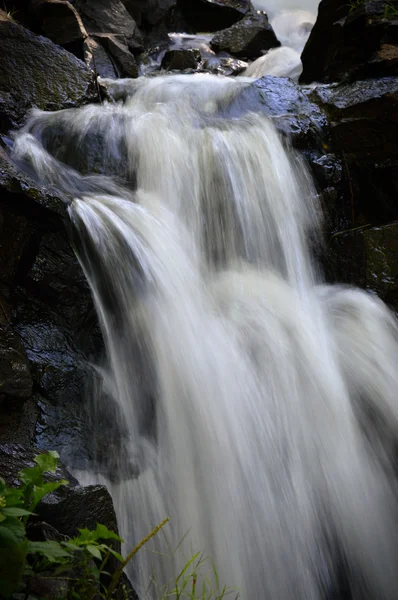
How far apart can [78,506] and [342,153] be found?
→ 13.9ft

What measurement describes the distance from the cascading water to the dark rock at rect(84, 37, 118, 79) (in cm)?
281

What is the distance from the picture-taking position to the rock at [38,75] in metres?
5.50

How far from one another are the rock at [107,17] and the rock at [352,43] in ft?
12.3

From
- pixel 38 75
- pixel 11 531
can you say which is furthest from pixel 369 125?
pixel 11 531

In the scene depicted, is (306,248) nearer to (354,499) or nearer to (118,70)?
(354,499)

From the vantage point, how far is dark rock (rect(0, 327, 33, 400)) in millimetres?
2703

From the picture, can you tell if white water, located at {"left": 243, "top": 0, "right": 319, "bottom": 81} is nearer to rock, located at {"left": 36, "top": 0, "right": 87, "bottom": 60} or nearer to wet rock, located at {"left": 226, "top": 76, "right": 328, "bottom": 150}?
wet rock, located at {"left": 226, "top": 76, "right": 328, "bottom": 150}

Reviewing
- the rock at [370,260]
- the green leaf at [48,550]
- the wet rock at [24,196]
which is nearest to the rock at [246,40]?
the rock at [370,260]

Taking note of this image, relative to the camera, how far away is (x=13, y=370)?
2.76 meters

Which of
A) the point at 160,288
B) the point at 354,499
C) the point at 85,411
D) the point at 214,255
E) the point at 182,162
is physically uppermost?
the point at 182,162

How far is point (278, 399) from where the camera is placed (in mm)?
3477

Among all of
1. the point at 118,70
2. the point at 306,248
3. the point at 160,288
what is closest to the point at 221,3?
the point at 118,70

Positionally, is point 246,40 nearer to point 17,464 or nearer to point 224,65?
point 224,65

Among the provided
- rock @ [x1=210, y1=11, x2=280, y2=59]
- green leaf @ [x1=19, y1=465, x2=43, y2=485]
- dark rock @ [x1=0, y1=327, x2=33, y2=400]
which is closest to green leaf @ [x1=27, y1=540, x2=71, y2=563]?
green leaf @ [x1=19, y1=465, x2=43, y2=485]
